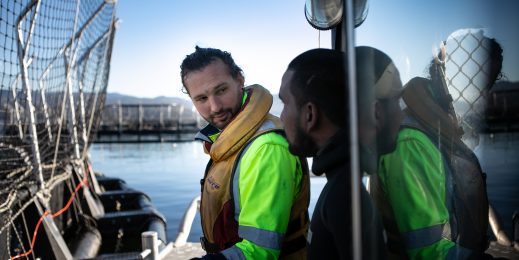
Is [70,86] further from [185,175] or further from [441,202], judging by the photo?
[185,175]

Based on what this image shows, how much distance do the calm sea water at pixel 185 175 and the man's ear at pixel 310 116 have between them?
0.35 metres

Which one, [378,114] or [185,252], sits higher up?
[378,114]

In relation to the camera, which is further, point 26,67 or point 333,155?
point 26,67

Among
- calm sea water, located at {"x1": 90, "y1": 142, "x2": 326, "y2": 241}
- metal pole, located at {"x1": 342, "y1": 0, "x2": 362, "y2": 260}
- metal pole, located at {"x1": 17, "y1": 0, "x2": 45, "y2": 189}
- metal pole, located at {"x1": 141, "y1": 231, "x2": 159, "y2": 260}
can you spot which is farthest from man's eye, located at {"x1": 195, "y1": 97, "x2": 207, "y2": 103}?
calm sea water, located at {"x1": 90, "y1": 142, "x2": 326, "y2": 241}

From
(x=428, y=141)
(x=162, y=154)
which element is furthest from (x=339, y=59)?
(x=162, y=154)

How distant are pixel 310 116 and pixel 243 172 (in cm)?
47

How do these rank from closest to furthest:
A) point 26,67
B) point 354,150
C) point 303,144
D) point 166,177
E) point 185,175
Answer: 1. point 354,150
2. point 303,144
3. point 26,67
4. point 166,177
5. point 185,175

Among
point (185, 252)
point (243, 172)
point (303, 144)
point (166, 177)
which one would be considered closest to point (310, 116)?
point (303, 144)

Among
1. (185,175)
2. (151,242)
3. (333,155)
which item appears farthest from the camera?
(185,175)

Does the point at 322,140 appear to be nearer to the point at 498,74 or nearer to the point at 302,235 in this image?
the point at 498,74

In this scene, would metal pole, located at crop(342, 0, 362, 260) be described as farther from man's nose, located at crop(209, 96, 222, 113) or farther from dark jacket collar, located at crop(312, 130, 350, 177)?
man's nose, located at crop(209, 96, 222, 113)

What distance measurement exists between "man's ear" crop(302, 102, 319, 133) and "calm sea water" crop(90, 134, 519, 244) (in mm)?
345

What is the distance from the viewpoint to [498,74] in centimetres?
71

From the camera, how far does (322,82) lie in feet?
3.01
